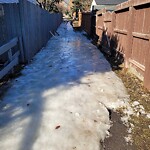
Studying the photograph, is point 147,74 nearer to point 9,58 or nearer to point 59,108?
point 59,108

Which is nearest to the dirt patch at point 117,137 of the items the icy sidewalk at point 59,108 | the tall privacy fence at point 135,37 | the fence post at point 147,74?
the icy sidewalk at point 59,108

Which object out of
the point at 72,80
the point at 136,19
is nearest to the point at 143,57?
the point at 136,19

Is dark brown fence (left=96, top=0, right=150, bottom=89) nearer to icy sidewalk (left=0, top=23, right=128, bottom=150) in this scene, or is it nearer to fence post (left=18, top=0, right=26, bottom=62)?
icy sidewalk (left=0, top=23, right=128, bottom=150)

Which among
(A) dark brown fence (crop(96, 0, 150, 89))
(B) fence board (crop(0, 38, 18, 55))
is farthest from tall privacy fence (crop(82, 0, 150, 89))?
(B) fence board (crop(0, 38, 18, 55))

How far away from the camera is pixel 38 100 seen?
4.48m

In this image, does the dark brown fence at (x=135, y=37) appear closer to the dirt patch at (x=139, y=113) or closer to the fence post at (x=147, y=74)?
the fence post at (x=147, y=74)

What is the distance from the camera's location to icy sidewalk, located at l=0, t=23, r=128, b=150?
3149 millimetres

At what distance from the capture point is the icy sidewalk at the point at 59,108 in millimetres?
3149

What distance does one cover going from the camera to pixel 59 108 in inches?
163

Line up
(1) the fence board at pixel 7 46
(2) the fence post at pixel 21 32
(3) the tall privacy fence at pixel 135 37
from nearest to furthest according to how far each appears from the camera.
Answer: (3) the tall privacy fence at pixel 135 37, (1) the fence board at pixel 7 46, (2) the fence post at pixel 21 32

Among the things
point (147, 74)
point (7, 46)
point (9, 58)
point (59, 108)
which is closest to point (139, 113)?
point (147, 74)

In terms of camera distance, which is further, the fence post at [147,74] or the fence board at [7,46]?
the fence board at [7,46]

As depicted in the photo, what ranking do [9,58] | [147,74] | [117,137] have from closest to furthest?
[117,137]
[147,74]
[9,58]

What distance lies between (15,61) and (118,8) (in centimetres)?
420
